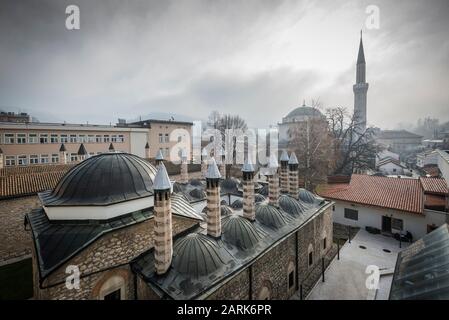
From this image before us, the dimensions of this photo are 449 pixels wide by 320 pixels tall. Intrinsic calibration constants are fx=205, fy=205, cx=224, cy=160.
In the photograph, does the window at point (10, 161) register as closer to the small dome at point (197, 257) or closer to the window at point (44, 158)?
the window at point (44, 158)

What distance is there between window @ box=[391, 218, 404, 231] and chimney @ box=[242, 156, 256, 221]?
1410 cm

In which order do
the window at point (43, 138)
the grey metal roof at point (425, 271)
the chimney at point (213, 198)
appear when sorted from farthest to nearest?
the window at point (43, 138) → the chimney at point (213, 198) → the grey metal roof at point (425, 271)

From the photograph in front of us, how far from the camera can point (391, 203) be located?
1722 cm

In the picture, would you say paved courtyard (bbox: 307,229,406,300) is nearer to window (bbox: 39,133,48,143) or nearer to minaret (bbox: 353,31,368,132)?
window (bbox: 39,133,48,143)

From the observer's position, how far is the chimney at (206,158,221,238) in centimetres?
868

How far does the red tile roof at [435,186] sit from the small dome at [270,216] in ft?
44.6

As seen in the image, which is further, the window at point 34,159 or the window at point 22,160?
the window at point 34,159

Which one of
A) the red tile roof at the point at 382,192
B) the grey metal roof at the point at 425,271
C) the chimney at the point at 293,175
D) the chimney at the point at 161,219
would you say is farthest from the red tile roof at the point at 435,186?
the chimney at the point at 161,219

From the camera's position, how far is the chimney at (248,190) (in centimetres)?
1027

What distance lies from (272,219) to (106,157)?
8.80 meters

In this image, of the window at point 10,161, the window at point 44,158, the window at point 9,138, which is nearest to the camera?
the window at point 9,138

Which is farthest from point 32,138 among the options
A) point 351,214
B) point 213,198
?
point 351,214

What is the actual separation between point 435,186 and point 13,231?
102ft
